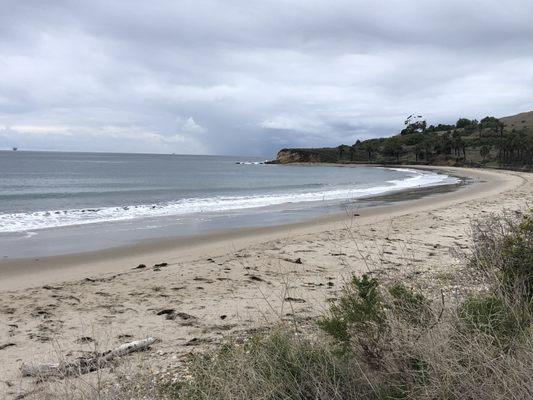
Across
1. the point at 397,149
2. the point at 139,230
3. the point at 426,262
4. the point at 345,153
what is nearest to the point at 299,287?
the point at 426,262

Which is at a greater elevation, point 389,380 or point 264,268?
point 389,380

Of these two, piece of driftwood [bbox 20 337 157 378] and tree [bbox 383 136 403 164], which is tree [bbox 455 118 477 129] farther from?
piece of driftwood [bbox 20 337 157 378]

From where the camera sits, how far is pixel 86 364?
4.28 metres

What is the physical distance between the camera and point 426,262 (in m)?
8.01

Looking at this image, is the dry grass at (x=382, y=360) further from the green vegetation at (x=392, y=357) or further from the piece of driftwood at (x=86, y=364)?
the piece of driftwood at (x=86, y=364)

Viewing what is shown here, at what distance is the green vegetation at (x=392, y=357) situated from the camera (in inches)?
103

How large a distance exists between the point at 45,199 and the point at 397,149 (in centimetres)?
11224

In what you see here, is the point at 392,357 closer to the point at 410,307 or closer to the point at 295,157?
the point at 410,307

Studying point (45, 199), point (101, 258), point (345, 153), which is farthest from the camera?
point (345, 153)

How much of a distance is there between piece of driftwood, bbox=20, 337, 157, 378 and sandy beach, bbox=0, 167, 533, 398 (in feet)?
0.38

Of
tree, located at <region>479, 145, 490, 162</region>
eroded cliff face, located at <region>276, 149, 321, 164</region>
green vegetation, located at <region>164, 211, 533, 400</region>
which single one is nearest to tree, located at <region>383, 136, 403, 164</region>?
eroded cliff face, located at <region>276, 149, 321, 164</region>

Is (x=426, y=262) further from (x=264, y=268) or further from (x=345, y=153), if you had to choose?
(x=345, y=153)

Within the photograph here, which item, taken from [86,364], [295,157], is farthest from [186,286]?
[295,157]

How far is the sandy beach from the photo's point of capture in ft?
16.8
